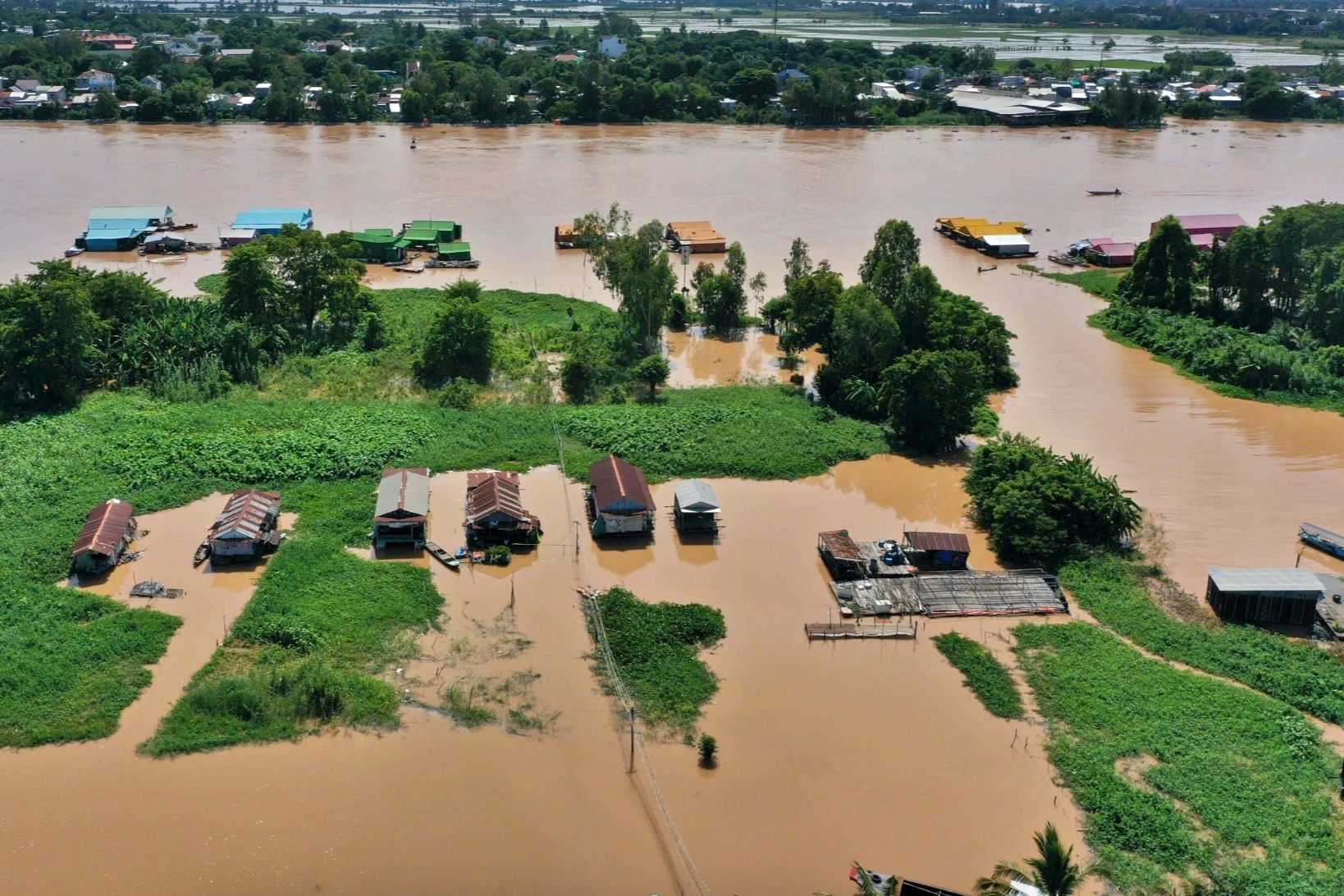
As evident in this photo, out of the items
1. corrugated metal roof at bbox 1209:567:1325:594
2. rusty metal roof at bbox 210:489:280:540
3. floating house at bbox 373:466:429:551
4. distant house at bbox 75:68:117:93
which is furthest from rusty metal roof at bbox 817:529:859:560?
distant house at bbox 75:68:117:93

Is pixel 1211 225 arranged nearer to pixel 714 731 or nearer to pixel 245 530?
pixel 714 731

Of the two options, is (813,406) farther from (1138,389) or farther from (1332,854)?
(1332,854)

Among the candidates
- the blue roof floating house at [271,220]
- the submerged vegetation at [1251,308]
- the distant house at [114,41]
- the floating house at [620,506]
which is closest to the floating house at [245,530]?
the floating house at [620,506]

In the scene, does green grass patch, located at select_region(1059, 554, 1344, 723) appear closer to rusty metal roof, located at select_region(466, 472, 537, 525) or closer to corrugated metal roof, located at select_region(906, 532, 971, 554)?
corrugated metal roof, located at select_region(906, 532, 971, 554)

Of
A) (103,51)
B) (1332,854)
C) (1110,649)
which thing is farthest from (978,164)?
(103,51)

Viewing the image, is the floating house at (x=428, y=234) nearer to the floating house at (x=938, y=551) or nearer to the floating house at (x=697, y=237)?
the floating house at (x=697, y=237)

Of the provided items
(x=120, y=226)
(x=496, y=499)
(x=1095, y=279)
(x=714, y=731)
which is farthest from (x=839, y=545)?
(x=120, y=226)
